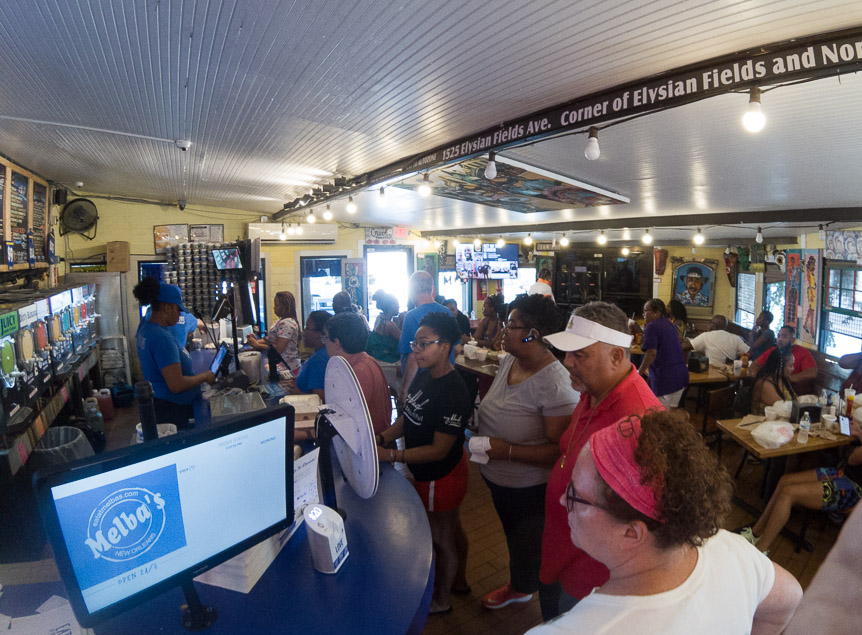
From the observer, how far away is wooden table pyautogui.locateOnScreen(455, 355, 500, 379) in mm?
5469

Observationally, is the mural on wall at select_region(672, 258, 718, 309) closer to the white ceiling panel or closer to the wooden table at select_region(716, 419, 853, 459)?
the white ceiling panel

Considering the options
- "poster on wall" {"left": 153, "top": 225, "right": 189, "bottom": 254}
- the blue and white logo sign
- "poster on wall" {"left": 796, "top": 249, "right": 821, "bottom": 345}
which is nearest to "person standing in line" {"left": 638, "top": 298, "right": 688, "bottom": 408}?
"poster on wall" {"left": 796, "top": 249, "right": 821, "bottom": 345}

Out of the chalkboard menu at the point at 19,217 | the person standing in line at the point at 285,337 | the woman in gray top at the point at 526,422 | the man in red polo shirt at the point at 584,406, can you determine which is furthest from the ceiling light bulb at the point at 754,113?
the chalkboard menu at the point at 19,217

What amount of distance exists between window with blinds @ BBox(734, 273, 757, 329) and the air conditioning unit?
32.9 ft

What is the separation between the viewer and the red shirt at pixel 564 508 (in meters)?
1.77

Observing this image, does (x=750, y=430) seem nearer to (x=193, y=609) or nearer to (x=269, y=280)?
(x=193, y=609)

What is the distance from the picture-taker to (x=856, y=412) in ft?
10.8

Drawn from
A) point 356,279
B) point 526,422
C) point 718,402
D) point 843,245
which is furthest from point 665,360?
point 356,279

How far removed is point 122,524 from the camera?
1.02 m

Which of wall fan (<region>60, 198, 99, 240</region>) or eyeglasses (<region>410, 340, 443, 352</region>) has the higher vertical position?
wall fan (<region>60, 198, 99, 240</region>)

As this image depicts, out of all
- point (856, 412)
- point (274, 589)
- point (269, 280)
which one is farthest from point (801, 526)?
point (269, 280)

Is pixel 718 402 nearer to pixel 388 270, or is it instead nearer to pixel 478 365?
pixel 478 365

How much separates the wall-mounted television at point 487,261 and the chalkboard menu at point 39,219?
9.60 metres

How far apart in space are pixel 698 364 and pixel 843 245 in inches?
126
